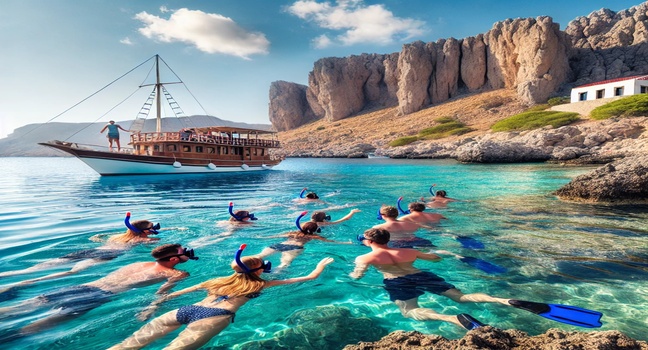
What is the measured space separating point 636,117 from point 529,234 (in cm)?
4283

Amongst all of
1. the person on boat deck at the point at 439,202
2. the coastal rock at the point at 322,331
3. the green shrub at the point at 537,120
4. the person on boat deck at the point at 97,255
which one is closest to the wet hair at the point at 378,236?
the coastal rock at the point at 322,331

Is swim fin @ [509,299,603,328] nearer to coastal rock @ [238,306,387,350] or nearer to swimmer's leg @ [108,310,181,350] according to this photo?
coastal rock @ [238,306,387,350]

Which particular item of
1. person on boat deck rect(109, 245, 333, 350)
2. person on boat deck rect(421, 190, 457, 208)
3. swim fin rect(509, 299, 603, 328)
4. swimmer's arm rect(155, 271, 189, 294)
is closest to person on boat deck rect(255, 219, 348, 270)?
swimmer's arm rect(155, 271, 189, 294)

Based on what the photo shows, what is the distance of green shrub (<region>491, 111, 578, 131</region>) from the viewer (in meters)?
45.3

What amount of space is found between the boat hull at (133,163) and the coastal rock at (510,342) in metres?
30.8

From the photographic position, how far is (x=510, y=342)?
2789 millimetres

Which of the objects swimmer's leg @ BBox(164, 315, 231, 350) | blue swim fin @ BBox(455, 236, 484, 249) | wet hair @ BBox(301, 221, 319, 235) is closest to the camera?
swimmer's leg @ BBox(164, 315, 231, 350)

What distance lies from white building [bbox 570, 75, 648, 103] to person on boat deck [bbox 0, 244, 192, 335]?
61.5 m

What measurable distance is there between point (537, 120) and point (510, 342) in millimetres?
55027

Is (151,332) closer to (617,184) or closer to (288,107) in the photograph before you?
(617,184)

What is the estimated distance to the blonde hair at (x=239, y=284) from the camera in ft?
13.6

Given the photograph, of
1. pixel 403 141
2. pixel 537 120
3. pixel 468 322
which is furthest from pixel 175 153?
pixel 537 120

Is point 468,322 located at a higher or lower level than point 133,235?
lower

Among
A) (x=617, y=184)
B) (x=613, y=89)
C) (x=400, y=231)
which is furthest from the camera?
(x=613, y=89)
